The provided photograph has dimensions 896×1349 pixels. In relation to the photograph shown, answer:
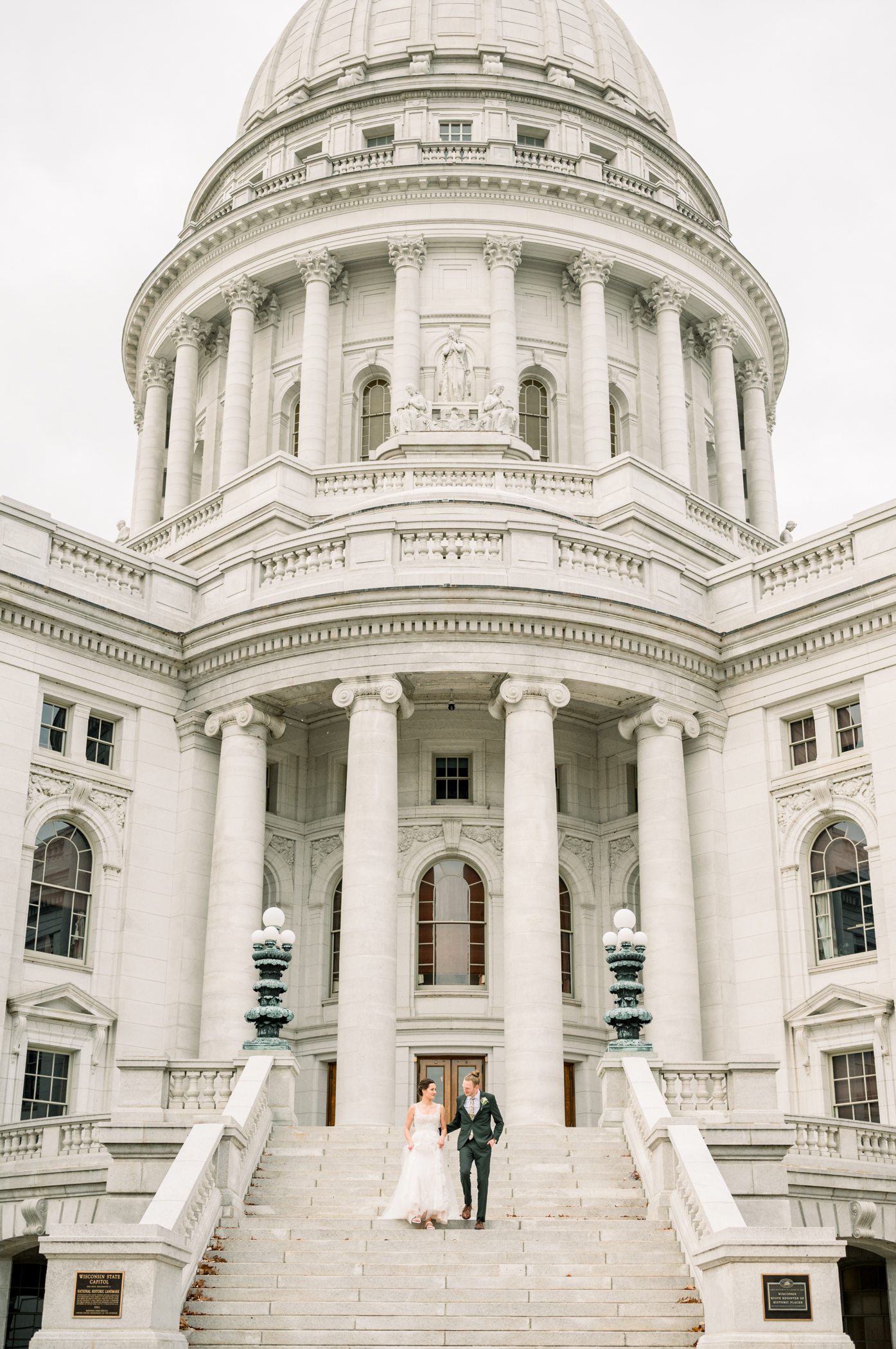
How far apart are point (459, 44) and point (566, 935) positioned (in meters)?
38.2

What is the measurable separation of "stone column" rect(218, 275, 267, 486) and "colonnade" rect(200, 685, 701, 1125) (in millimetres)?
20038

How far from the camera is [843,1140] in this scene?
25344 millimetres

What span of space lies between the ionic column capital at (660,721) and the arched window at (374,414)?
1955cm

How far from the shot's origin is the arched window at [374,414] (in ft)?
168

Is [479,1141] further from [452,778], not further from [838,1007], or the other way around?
[452,778]

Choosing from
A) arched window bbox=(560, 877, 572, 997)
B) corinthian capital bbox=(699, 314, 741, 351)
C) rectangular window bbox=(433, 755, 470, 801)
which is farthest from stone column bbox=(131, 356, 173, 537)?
arched window bbox=(560, 877, 572, 997)

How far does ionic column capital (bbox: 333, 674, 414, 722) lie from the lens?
1262 inches

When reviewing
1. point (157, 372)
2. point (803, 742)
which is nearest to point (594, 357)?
point (157, 372)

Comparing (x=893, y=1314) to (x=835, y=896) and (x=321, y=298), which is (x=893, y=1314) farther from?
(x=321, y=298)

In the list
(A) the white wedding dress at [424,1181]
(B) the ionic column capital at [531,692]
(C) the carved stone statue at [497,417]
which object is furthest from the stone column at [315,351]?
(A) the white wedding dress at [424,1181]

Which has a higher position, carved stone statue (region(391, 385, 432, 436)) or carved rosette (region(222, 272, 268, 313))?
carved rosette (region(222, 272, 268, 313))

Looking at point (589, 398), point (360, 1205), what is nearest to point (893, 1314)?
point (360, 1205)

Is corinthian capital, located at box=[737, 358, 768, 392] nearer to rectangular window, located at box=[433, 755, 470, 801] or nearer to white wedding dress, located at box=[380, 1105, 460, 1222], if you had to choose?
rectangular window, located at box=[433, 755, 470, 801]

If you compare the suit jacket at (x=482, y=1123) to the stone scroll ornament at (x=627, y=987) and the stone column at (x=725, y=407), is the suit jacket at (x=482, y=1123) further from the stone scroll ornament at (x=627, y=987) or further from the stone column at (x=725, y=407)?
the stone column at (x=725, y=407)
